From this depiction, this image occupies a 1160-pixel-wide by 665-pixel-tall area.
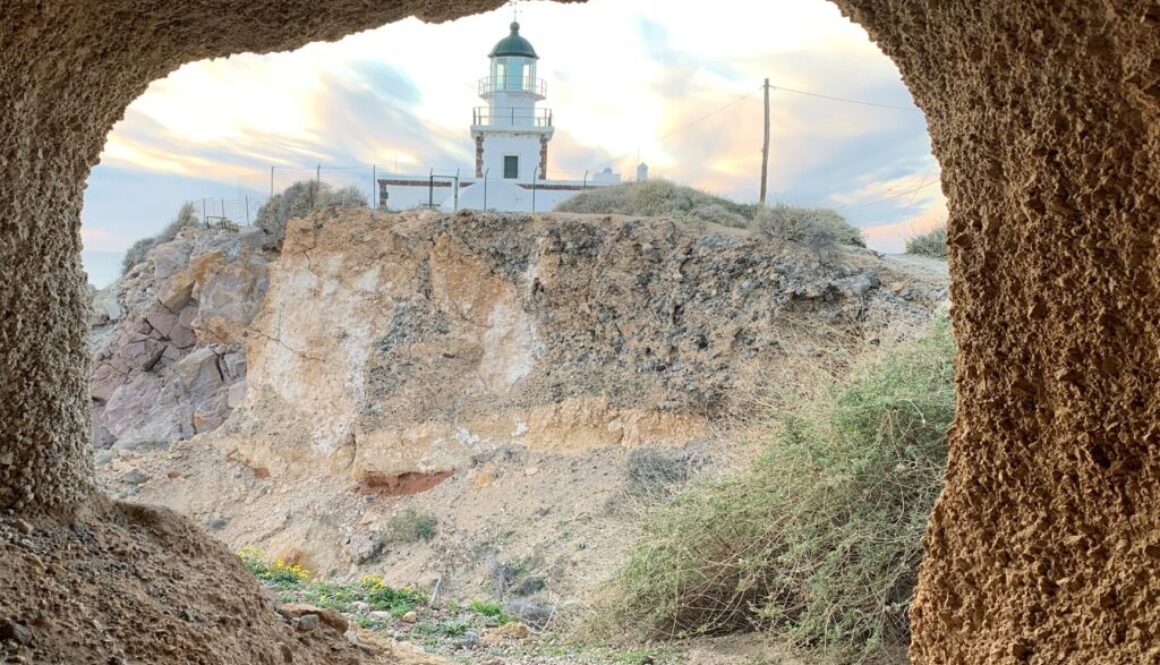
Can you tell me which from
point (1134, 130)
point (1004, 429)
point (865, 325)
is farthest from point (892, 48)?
point (865, 325)

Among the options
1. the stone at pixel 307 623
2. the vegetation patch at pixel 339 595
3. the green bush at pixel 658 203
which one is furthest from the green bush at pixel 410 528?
the stone at pixel 307 623

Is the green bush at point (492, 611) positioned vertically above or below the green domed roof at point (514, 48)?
below

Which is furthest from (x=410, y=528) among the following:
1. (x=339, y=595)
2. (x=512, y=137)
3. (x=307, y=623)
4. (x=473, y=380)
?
(x=512, y=137)

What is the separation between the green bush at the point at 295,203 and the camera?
1661 cm

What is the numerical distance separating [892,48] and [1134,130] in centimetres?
68

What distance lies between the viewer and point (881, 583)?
15.8ft

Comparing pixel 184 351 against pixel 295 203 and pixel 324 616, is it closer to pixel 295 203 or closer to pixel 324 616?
pixel 295 203

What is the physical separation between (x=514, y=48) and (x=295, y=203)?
1199 centimetres

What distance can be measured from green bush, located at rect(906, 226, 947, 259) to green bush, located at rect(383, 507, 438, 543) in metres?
7.47

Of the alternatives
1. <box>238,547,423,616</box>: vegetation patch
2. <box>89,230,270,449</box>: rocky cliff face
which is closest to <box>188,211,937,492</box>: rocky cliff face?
<box>89,230,270,449</box>: rocky cliff face

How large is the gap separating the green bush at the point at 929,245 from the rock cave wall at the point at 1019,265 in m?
11.9

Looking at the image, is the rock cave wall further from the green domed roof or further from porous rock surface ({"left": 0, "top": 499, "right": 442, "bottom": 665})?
the green domed roof

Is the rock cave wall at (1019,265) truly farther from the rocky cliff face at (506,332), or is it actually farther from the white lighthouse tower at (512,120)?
the white lighthouse tower at (512,120)

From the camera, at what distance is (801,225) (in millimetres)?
11578
